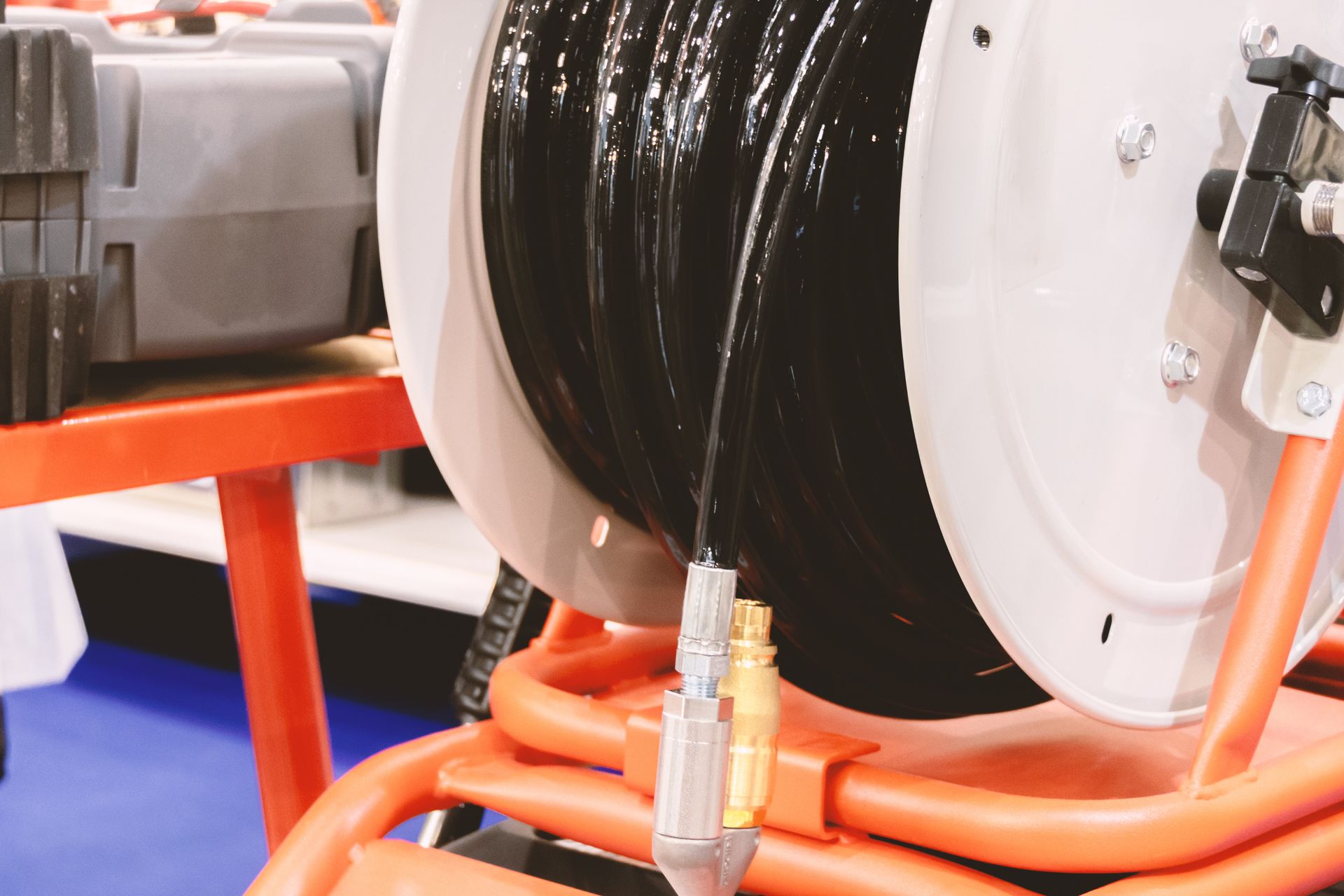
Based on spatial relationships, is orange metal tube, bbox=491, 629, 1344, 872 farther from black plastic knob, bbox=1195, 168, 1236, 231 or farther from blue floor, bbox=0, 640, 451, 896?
blue floor, bbox=0, 640, 451, 896

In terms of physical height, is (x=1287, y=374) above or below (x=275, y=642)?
above

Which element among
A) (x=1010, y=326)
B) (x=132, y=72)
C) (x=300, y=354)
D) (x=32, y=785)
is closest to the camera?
(x=1010, y=326)

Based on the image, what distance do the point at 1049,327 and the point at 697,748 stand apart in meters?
0.29

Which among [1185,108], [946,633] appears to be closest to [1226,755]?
[946,633]

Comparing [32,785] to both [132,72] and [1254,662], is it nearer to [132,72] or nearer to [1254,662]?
[132,72]

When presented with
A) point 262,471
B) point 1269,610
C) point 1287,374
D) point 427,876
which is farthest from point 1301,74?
point 262,471

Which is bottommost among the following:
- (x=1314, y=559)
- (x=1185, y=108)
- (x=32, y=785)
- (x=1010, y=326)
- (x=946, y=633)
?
(x=32, y=785)

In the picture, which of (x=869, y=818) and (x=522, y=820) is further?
(x=522, y=820)

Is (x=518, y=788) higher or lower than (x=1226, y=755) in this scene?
lower

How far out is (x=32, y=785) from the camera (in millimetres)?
2461

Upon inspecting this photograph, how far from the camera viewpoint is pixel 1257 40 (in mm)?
827

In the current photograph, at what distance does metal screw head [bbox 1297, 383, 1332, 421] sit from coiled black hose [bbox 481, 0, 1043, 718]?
22cm

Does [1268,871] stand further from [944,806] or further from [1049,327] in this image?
[1049,327]

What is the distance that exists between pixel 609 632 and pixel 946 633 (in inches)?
12.0
